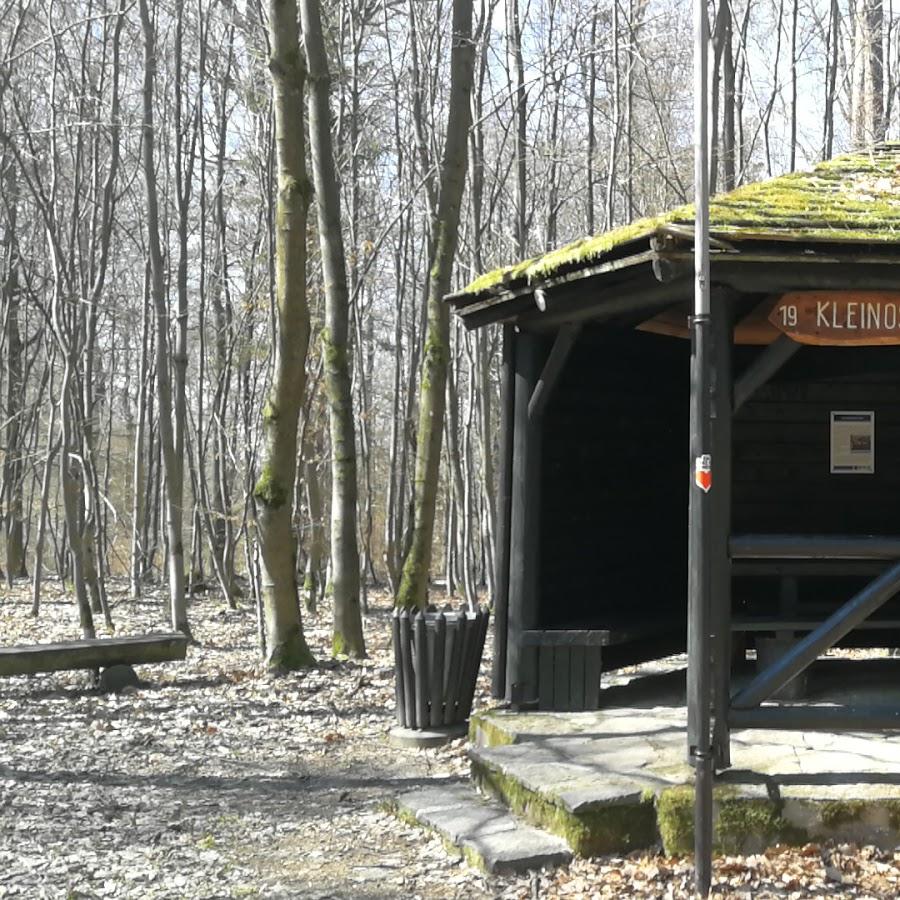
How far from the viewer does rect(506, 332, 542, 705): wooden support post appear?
717 centimetres

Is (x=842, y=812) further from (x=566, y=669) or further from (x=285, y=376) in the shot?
(x=285, y=376)

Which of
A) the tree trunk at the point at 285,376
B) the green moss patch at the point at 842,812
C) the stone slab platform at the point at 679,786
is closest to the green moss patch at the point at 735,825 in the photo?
the stone slab platform at the point at 679,786

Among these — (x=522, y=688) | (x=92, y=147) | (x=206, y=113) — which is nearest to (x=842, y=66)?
(x=206, y=113)

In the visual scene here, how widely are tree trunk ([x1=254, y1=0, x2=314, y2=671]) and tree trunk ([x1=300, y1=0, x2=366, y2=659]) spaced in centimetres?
44

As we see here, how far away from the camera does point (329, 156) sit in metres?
11.0

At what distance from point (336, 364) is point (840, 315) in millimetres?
5834

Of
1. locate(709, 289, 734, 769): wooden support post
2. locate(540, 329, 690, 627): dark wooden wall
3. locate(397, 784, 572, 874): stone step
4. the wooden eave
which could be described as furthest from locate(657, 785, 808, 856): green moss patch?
locate(540, 329, 690, 627): dark wooden wall

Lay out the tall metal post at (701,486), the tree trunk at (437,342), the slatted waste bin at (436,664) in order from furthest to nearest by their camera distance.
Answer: the tree trunk at (437,342)
the slatted waste bin at (436,664)
the tall metal post at (701,486)

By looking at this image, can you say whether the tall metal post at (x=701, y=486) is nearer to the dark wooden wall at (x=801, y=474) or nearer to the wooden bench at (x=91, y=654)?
the dark wooden wall at (x=801, y=474)

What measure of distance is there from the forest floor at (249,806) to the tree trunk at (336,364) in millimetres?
563

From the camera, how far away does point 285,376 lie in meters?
10.3

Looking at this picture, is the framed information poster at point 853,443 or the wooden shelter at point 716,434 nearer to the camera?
the wooden shelter at point 716,434

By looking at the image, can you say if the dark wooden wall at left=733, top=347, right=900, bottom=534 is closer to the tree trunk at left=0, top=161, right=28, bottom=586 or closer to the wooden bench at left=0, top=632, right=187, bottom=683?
the wooden bench at left=0, top=632, right=187, bottom=683

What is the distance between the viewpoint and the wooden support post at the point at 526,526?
282 inches
